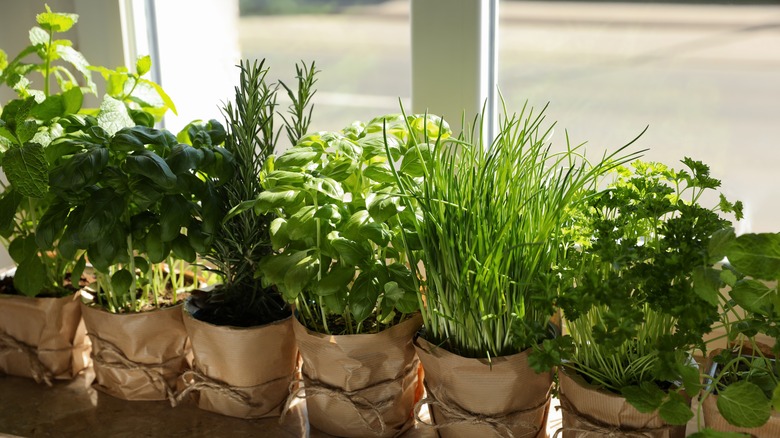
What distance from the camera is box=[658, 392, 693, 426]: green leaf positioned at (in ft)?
2.45

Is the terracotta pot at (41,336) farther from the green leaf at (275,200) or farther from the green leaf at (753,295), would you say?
the green leaf at (753,295)

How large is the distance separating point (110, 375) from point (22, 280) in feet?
0.58

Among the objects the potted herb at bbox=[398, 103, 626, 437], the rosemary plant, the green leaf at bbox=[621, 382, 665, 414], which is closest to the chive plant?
the potted herb at bbox=[398, 103, 626, 437]

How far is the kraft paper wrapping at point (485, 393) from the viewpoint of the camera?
2.89 ft

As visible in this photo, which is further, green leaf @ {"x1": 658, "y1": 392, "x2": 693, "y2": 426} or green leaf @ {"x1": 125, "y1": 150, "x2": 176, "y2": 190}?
green leaf @ {"x1": 125, "y1": 150, "x2": 176, "y2": 190}

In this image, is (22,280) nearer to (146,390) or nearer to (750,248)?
(146,390)

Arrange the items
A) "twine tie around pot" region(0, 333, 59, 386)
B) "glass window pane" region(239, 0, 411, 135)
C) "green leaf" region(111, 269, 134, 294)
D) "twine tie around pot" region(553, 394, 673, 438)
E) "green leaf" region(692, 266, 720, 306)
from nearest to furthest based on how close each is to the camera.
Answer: "green leaf" region(692, 266, 720, 306)
"twine tie around pot" region(553, 394, 673, 438)
"green leaf" region(111, 269, 134, 294)
"twine tie around pot" region(0, 333, 59, 386)
"glass window pane" region(239, 0, 411, 135)

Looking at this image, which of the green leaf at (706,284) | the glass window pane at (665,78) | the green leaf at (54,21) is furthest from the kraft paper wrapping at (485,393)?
the green leaf at (54,21)

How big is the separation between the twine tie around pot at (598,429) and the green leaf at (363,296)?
0.23 m

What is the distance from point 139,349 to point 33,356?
187 mm

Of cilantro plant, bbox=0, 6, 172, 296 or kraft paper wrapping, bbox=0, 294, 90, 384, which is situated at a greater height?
cilantro plant, bbox=0, 6, 172, 296

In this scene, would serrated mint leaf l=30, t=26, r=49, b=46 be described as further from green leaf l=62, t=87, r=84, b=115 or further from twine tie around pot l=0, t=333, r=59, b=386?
twine tie around pot l=0, t=333, r=59, b=386

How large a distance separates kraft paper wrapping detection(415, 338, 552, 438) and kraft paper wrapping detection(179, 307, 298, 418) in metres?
0.21

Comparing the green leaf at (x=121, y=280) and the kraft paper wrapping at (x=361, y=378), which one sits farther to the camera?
the green leaf at (x=121, y=280)
